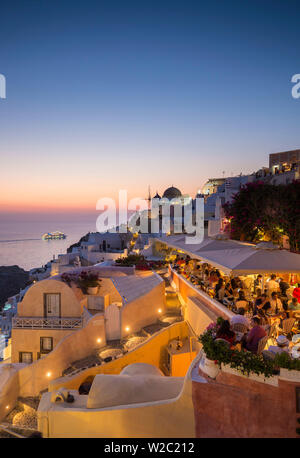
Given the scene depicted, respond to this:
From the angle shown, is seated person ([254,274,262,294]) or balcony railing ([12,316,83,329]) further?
balcony railing ([12,316,83,329])

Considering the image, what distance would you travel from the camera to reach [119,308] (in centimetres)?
1255

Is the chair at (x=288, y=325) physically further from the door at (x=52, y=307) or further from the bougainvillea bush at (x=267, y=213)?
the door at (x=52, y=307)

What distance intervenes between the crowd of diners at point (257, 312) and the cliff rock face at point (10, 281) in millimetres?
42441

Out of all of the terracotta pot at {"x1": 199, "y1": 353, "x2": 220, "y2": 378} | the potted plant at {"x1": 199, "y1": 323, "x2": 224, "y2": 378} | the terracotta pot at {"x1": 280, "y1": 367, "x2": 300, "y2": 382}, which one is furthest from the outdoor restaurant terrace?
the terracotta pot at {"x1": 199, "y1": 353, "x2": 220, "y2": 378}

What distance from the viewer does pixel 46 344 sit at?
42.1 feet

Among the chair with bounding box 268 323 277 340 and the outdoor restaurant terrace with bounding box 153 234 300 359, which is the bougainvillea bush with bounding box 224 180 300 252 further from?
the chair with bounding box 268 323 277 340

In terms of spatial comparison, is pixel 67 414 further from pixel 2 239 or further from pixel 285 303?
pixel 2 239

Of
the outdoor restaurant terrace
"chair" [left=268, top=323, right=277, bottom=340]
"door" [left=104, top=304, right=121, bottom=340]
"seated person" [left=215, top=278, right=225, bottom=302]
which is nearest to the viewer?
the outdoor restaurant terrace

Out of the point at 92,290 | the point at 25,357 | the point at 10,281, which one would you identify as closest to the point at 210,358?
the point at 92,290

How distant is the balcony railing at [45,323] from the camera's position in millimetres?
12750

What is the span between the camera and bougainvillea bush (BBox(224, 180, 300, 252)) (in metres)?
13.1

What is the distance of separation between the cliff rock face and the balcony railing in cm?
3688
